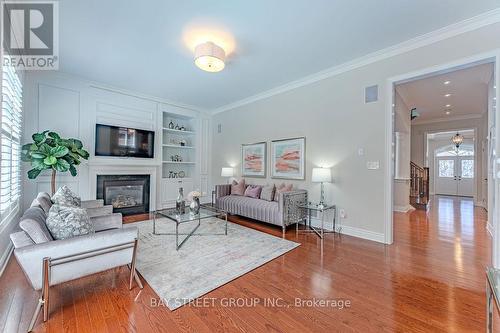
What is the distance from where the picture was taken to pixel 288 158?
482cm

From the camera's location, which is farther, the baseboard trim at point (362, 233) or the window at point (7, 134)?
the baseboard trim at point (362, 233)

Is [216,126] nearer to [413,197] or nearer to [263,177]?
[263,177]

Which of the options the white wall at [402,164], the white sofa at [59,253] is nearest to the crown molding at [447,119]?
the white wall at [402,164]

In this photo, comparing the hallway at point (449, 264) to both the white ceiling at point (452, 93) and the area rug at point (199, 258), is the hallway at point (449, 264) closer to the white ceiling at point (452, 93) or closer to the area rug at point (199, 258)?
the area rug at point (199, 258)

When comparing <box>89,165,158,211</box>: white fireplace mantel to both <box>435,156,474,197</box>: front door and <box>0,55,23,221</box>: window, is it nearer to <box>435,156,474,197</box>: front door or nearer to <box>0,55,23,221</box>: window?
<box>0,55,23,221</box>: window

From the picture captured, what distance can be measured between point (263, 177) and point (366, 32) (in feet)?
11.4

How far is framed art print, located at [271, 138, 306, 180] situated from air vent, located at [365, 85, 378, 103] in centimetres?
137

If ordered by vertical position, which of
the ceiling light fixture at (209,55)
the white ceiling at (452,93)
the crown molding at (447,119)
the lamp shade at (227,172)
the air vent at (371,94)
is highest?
the white ceiling at (452,93)

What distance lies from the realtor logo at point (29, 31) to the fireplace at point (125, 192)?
7.87ft

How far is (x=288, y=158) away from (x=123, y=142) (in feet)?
12.7

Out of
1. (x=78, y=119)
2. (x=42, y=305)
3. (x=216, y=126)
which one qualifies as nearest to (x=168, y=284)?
(x=42, y=305)

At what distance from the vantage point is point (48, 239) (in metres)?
1.71

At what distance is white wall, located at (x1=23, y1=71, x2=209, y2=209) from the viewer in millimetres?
4080

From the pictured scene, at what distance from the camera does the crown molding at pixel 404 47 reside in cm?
258
